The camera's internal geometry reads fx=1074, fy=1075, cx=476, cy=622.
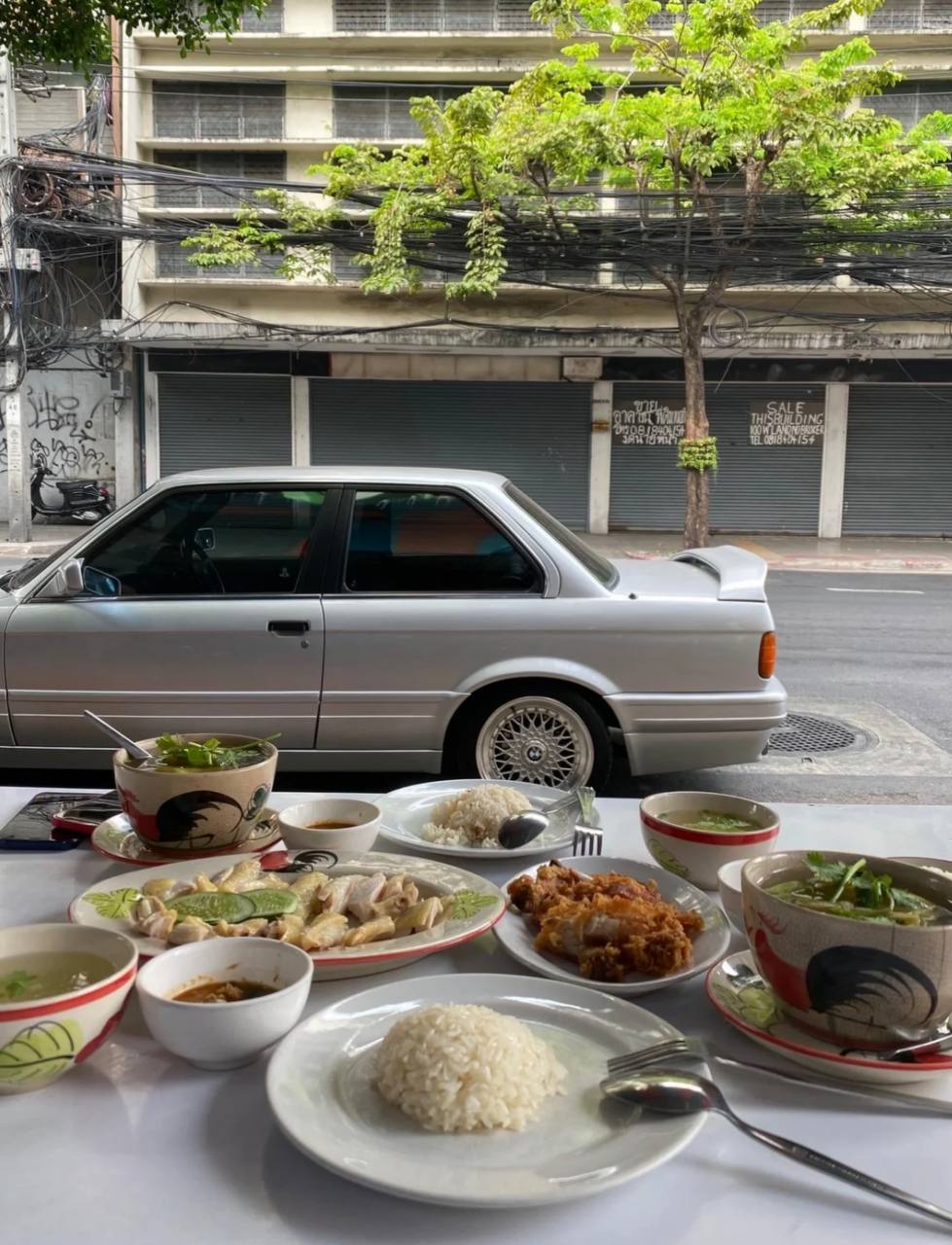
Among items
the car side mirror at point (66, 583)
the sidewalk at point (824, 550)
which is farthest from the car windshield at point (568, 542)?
Result: the sidewalk at point (824, 550)

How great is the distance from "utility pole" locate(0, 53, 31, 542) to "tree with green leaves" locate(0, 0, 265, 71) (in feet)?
40.1

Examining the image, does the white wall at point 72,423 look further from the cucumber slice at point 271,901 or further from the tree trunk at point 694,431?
the cucumber slice at point 271,901

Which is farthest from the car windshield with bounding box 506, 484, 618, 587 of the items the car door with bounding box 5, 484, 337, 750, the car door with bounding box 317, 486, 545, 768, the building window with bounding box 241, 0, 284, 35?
the building window with bounding box 241, 0, 284, 35

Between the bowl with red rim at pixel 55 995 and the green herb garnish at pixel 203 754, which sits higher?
the green herb garnish at pixel 203 754

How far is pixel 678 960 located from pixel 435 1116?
469 millimetres

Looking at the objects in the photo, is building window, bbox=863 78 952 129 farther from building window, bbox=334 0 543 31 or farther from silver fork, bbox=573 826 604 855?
silver fork, bbox=573 826 604 855

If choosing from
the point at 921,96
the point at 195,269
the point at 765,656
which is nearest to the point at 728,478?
the point at 921,96

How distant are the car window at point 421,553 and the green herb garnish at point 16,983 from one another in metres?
3.58

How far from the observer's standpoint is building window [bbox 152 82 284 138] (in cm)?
1995

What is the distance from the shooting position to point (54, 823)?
2.01 meters

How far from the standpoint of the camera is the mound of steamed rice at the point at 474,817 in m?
2.02

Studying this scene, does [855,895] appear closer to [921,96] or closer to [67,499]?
[67,499]

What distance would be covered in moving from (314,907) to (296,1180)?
549 mm

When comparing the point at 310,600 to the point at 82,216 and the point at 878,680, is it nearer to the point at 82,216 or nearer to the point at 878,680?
the point at 878,680
